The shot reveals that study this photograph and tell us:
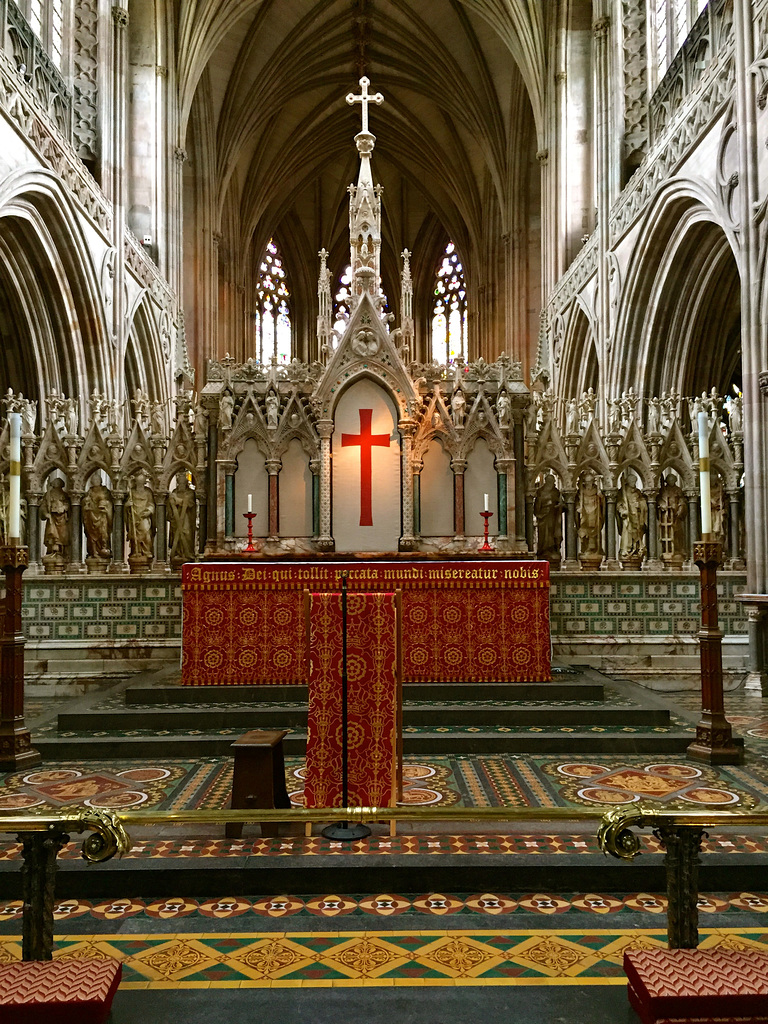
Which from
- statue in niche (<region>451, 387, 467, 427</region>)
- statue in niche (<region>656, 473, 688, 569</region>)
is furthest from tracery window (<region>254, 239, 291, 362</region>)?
statue in niche (<region>656, 473, 688, 569</region>)

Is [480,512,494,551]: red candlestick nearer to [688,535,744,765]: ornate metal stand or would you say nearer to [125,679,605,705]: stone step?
[125,679,605,705]: stone step

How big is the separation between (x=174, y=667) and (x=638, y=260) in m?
10.5

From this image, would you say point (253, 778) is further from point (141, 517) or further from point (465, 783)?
point (141, 517)

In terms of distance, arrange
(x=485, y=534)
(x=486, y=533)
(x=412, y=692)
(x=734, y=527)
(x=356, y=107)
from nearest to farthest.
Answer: (x=412, y=692) < (x=486, y=533) < (x=485, y=534) < (x=734, y=527) < (x=356, y=107)

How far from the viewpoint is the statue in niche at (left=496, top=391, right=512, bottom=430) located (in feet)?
30.1

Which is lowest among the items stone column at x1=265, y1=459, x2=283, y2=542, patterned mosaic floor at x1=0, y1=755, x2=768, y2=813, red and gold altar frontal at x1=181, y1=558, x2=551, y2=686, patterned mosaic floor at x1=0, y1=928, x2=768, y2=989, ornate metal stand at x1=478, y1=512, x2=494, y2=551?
patterned mosaic floor at x1=0, y1=928, x2=768, y2=989

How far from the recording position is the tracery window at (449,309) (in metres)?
33.0

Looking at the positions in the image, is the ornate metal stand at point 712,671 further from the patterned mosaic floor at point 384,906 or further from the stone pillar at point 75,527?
the stone pillar at point 75,527


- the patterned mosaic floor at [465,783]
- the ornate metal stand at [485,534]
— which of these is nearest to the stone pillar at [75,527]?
the patterned mosaic floor at [465,783]

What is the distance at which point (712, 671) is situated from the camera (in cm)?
533

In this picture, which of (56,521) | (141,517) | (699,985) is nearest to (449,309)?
(141,517)

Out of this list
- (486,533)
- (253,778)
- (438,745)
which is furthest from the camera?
(486,533)

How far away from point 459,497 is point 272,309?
25648 mm

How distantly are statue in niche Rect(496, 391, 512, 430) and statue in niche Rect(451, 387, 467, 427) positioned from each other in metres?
0.39
